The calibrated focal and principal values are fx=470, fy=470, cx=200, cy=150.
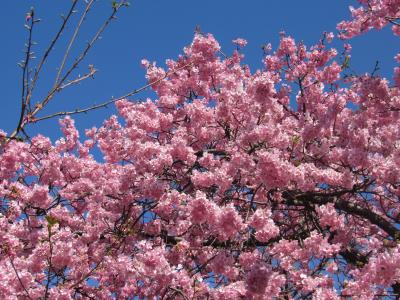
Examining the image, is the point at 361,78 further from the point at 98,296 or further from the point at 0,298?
the point at 0,298

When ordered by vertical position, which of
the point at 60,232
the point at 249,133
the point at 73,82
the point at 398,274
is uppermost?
the point at 249,133

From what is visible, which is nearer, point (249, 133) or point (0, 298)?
point (0, 298)

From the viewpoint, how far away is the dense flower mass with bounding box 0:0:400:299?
5.54 meters

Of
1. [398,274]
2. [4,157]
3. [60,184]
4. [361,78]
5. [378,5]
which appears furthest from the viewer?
[60,184]

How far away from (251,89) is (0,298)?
4369 mm

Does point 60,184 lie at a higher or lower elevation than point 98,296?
higher

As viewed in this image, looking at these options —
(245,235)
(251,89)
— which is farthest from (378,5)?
(245,235)

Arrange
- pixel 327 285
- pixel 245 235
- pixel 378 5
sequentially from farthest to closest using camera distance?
pixel 378 5 → pixel 245 235 → pixel 327 285

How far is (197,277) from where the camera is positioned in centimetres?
562

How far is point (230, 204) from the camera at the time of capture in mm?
5523

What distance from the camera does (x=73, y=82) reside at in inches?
125

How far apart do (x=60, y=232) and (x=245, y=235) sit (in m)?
2.57

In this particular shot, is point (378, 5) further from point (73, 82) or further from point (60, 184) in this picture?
point (60, 184)

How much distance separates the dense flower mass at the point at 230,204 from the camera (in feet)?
18.2
